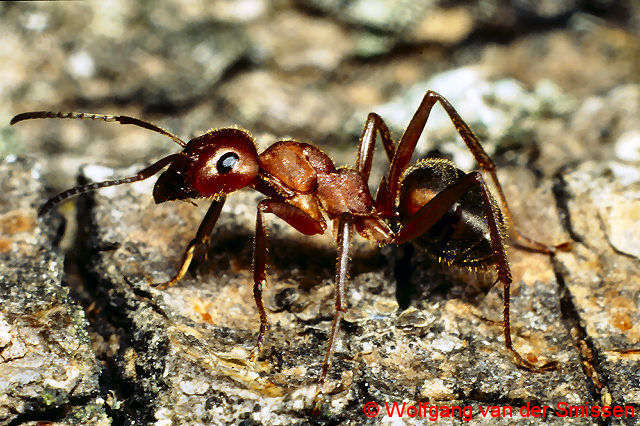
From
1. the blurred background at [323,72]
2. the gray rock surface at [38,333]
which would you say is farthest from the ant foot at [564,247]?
the gray rock surface at [38,333]

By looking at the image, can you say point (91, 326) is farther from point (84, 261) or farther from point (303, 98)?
point (303, 98)

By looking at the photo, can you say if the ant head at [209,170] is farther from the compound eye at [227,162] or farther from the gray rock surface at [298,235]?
the gray rock surface at [298,235]

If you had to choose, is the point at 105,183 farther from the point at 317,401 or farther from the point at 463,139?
the point at 463,139

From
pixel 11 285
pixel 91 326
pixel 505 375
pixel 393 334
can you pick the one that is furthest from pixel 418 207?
pixel 11 285

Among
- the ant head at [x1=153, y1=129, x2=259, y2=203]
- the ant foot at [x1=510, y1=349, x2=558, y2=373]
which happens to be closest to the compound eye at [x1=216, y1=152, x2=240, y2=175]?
the ant head at [x1=153, y1=129, x2=259, y2=203]

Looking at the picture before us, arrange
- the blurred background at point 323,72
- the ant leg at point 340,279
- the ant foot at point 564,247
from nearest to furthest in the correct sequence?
the ant leg at point 340,279, the ant foot at point 564,247, the blurred background at point 323,72

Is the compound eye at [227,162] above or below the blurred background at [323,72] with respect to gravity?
below
